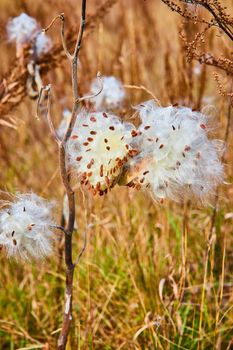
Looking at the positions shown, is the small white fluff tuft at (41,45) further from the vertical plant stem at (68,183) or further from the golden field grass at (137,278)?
the vertical plant stem at (68,183)

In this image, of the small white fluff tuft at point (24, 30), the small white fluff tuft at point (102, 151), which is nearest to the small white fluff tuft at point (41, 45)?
the small white fluff tuft at point (24, 30)

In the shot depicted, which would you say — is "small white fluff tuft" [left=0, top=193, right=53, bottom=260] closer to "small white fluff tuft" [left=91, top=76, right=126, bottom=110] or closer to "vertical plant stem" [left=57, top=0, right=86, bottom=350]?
"vertical plant stem" [left=57, top=0, right=86, bottom=350]

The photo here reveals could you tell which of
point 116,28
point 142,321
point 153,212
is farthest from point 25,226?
point 116,28

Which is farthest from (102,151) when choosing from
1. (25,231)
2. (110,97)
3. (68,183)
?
(110,97)

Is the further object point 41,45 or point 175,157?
point 41,45

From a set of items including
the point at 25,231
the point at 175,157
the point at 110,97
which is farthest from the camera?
the point at 110,97

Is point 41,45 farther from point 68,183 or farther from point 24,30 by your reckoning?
point 68,183

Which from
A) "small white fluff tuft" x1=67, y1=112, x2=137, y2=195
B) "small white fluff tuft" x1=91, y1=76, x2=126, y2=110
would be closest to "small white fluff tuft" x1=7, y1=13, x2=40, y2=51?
"small white fluff tuft" x1=91, y1=76, x2=126, y2=110
